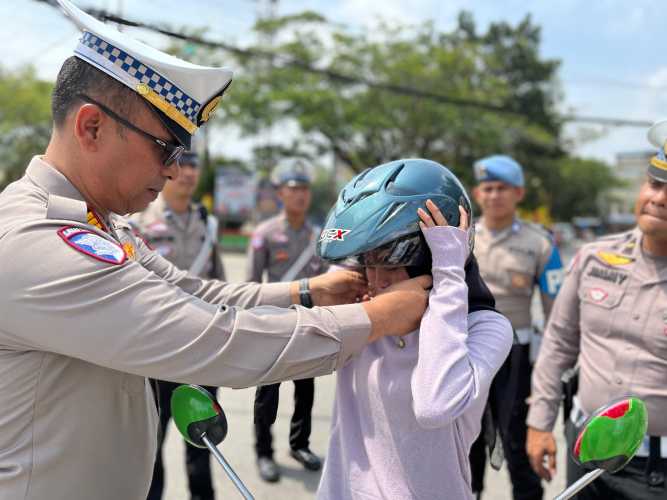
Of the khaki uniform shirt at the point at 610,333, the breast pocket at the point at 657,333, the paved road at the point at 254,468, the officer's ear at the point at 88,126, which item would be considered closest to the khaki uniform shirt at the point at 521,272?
the khaki uniform shirt at the point at 610,333

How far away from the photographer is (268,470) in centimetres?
407

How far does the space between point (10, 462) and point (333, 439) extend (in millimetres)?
855

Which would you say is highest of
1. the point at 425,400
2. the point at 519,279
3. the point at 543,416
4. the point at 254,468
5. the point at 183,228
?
the point at 425,400

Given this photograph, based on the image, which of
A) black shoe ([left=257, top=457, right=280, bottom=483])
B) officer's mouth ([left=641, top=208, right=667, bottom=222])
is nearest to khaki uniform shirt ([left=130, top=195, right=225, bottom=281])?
black shoe ([left=257, top=457, right=280, bottom=483])

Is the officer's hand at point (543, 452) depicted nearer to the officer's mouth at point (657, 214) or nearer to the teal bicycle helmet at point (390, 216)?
the officer's mouth at point (657, 214)

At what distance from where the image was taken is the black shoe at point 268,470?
403cm

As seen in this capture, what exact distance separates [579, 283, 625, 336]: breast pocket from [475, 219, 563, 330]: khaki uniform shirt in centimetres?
117

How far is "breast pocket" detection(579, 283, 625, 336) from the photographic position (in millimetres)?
2365

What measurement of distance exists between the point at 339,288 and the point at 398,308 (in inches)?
19.1

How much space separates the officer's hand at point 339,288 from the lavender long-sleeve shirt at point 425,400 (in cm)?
27

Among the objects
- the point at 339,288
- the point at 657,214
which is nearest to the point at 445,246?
the point at 339,288

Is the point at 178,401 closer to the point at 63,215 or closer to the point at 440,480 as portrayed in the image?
the point at 63,215

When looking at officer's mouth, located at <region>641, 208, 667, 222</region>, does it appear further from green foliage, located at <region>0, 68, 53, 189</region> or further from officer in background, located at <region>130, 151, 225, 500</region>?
green foliage, located at <region>0, 68, 53, 189</region>

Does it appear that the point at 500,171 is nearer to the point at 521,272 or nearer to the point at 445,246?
A: the point at 521,272
